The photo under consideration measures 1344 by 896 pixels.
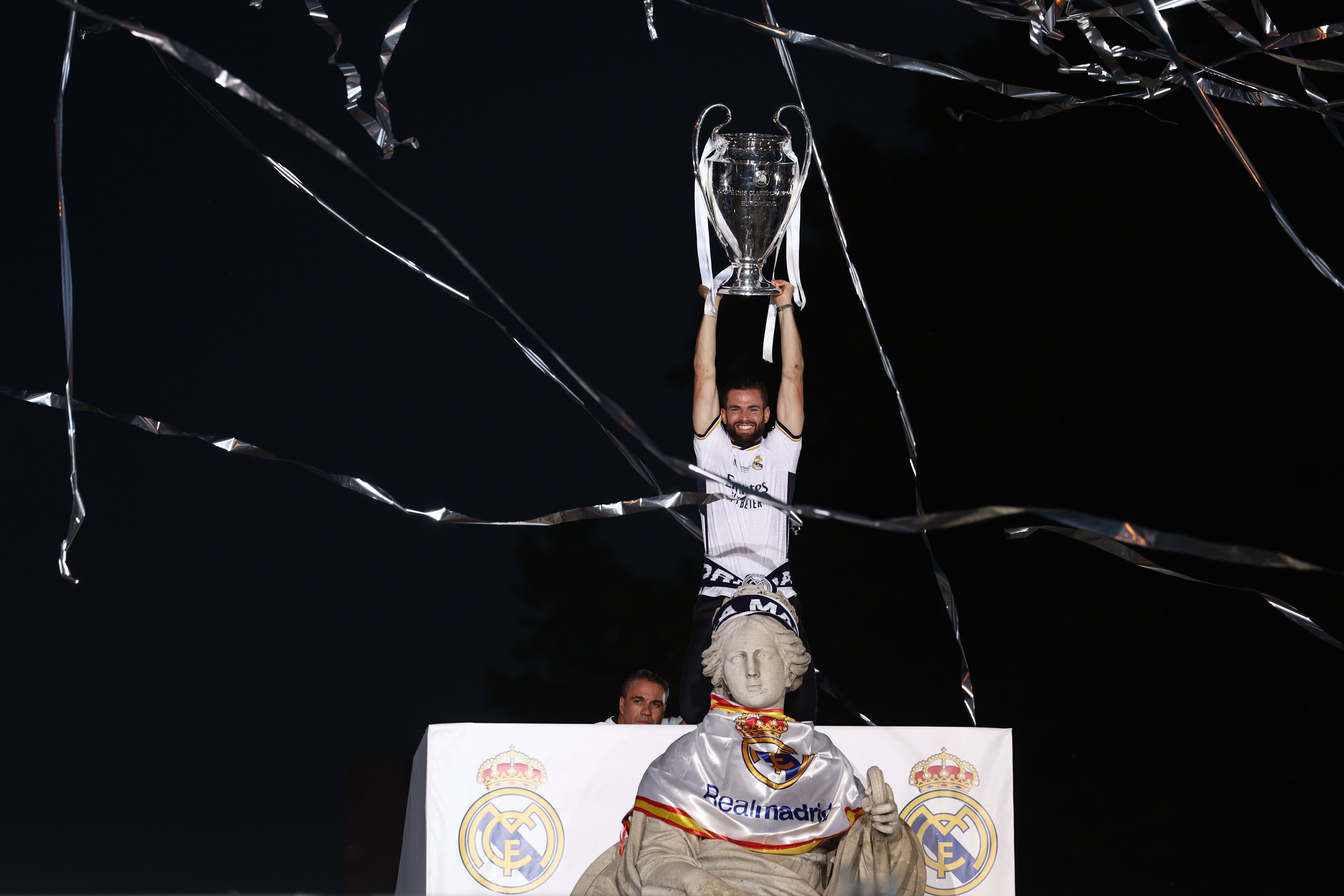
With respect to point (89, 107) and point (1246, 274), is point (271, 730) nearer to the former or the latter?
point (89, 107)

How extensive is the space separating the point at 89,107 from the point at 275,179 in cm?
80

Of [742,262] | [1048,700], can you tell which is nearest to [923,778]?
[742,262]

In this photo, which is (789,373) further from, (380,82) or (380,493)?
(380,82)

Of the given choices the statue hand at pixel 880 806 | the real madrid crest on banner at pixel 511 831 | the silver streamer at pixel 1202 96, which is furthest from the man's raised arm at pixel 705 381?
the silver streamer at pixel 1202 96

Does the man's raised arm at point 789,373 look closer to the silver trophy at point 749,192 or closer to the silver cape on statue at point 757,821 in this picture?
the silver trophy at point 749,192

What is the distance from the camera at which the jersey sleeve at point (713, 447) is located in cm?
332

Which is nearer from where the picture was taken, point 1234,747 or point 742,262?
point 742,262

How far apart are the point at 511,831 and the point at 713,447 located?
0.98 metres

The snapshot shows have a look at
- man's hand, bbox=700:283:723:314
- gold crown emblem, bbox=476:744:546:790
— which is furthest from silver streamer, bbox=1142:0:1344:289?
gold crown emblem, bbox=476:744:546:790

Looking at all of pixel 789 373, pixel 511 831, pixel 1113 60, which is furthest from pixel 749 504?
pixel 1113 60

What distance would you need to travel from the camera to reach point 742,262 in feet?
10.9

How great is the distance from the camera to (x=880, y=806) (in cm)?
248

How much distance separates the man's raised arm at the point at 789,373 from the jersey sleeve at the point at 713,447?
144 mm

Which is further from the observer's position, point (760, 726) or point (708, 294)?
point (708, 294)
